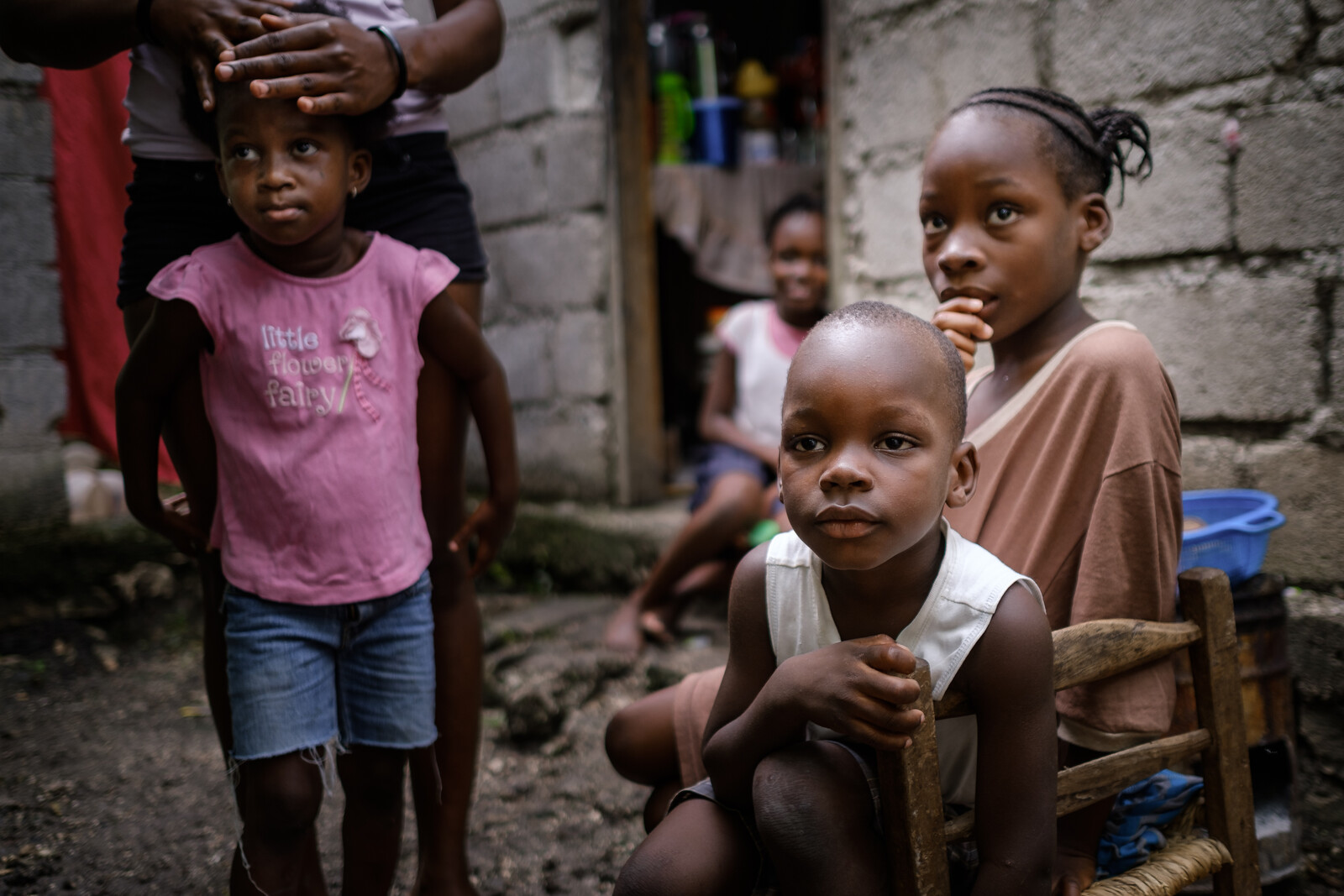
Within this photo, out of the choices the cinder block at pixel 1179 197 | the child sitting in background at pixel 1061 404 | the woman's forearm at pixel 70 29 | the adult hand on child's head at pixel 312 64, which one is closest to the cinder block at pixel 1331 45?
the cinder block at pixel 1179 197

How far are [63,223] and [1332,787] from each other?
440 centimetres

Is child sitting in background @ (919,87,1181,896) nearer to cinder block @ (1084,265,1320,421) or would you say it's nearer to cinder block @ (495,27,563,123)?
cinder block @ (1084,265,1320,421)

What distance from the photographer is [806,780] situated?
1173 mm

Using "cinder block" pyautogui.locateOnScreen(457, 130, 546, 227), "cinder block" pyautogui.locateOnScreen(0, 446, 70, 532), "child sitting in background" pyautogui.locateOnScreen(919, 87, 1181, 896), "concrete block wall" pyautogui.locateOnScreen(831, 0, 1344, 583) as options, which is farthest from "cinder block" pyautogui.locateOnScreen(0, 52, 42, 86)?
"child sitting in background" pyautogui.locateOnScreen(919, 87, 1181, 896)

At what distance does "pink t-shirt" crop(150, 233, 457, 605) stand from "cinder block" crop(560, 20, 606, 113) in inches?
111

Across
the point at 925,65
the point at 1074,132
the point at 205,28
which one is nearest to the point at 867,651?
the point at 1074,132

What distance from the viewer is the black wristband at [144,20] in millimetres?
1473

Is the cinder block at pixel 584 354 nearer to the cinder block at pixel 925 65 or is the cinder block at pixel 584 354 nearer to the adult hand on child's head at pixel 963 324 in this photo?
the cinder block at pixel 925 65

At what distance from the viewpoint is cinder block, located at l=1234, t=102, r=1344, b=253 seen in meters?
2.25

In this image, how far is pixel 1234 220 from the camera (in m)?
2.40

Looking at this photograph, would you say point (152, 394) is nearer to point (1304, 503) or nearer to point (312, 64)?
point (312, 64)

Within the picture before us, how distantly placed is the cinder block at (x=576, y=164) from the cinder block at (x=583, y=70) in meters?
0.08

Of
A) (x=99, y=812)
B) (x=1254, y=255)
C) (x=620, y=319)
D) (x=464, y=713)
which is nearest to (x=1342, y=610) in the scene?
(x=1254, y=255)

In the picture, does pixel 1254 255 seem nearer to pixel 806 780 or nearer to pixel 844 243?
pixel 844 243
